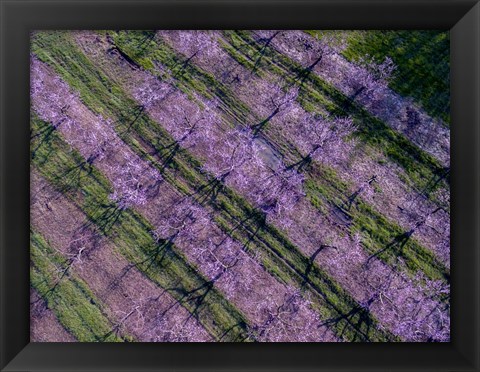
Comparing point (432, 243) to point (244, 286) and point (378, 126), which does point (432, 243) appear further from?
point (244, 286)

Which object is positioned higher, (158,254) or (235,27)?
(235,27)

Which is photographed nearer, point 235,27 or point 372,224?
point 235,27

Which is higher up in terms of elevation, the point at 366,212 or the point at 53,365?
the point at 53,365

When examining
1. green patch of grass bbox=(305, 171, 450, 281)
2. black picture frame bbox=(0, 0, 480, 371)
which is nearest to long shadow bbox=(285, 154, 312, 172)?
green patch of grass bbox=(305, 171, 450, 281)

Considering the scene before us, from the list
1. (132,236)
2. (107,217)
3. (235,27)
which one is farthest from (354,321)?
(235,27)

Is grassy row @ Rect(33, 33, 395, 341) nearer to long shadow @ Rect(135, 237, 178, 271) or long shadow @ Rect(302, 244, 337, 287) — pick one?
long shadow @ Rect(302, 244, 337, 287)

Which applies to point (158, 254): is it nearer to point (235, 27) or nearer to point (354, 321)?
point (354, 321)
